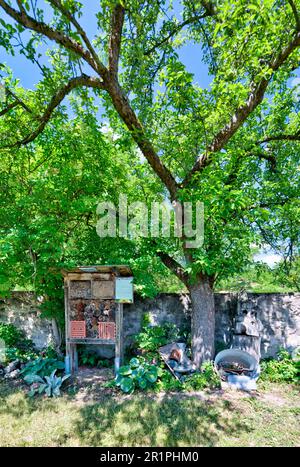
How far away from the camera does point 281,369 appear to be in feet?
14.9

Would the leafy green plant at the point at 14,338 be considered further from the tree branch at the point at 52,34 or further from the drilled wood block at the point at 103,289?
the tree branch at the point at 52,34

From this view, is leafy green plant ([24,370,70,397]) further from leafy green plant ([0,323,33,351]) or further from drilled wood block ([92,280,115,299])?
drilled wood block ([92,280,115,299])

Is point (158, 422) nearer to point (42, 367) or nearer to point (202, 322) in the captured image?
point (202, 322)

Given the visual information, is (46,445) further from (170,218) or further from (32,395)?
(170,218)

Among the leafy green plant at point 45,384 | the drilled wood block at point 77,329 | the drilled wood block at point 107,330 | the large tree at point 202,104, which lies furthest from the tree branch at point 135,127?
the leafy green plant at point 45,384

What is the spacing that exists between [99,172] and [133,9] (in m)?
2.65

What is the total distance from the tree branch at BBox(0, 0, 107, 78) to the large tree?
1 cm

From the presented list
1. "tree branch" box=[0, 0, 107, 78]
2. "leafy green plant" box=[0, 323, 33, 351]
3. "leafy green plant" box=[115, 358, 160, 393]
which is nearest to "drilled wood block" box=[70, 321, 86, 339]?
"leafy green plant" box=[115, 358, 160, 393]

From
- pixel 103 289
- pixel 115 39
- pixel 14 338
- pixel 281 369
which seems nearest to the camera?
pixel 115 39

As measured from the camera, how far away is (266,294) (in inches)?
203

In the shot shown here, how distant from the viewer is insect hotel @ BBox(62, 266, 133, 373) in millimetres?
4625

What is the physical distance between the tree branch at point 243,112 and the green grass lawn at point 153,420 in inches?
143

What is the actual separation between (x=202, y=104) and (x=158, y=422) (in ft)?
16.2

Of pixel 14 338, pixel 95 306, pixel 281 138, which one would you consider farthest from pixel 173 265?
pixel 14 338
